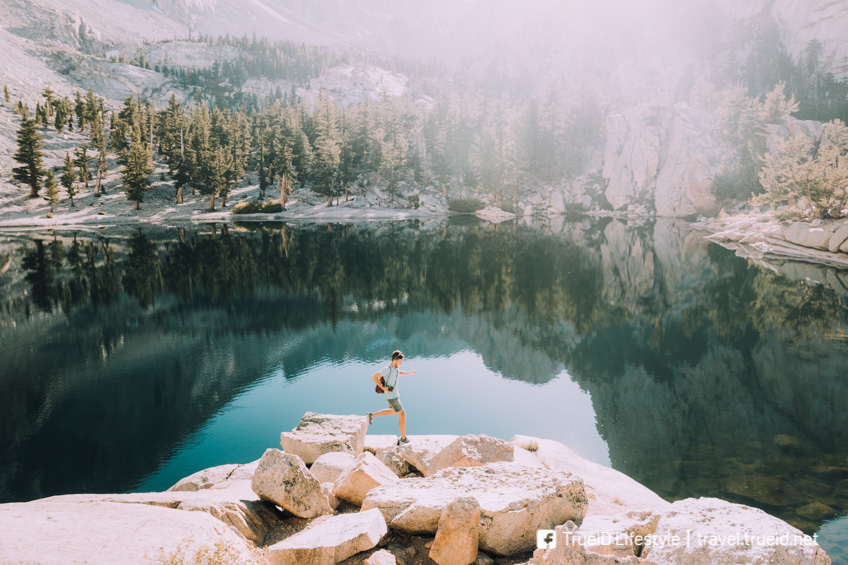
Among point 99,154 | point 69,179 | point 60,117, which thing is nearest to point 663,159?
point 69,179

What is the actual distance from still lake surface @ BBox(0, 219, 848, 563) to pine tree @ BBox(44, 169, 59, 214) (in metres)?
47.4

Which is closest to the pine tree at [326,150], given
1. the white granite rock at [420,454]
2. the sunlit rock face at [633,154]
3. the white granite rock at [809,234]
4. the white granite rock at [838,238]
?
the sunlit rock face at [633,154]

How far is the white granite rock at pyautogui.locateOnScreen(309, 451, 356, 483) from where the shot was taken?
984 centimetres

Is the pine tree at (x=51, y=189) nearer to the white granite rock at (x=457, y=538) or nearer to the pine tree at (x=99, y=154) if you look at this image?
the pine tree at (x=99, y=154)

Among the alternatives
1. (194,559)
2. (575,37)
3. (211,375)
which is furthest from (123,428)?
(575,37)

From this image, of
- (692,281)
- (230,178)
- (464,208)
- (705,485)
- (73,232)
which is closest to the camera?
(705,485)

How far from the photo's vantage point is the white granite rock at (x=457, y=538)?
673 centimetres

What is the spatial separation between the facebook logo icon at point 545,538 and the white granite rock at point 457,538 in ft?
3.09

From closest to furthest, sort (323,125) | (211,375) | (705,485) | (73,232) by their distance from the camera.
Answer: (705,485) → (211,375) → (73,232) → (323,125)

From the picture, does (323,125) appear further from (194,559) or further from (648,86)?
(648,86)

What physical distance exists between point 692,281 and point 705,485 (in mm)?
30225

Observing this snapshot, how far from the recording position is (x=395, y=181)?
104750 millimetres

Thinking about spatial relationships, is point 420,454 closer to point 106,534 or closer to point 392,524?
point 392,524

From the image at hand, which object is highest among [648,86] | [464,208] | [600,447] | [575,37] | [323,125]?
[575,37]
